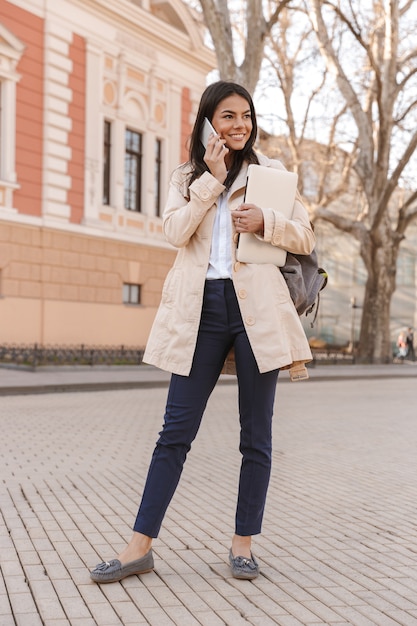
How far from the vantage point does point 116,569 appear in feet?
11.3

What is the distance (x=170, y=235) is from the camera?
11.7ft

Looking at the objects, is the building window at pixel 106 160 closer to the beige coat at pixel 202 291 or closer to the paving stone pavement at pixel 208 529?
the paving stone pavement at pixel 208 529

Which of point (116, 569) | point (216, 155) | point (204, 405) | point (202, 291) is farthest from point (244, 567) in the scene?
point (216, 155)

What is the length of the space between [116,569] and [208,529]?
3.60 ft

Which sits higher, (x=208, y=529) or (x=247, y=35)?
(x=247, y=35)

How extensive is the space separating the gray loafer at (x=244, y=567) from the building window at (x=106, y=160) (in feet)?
69.4

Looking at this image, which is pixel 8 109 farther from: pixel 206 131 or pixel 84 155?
pixel 206 131

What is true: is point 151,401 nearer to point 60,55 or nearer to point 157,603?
point 157,603

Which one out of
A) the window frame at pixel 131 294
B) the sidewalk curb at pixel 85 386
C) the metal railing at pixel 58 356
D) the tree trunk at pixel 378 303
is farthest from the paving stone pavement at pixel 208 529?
the tree trunk at pixel 378 303

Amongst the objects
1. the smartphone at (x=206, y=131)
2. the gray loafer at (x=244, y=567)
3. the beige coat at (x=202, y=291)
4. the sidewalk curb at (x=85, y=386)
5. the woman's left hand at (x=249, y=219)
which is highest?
the smartphone at (x=206, y=131)

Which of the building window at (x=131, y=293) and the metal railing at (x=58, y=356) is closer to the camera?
the metal railing at (x=58, y=356)

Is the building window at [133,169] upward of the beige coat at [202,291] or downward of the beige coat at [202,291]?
upward

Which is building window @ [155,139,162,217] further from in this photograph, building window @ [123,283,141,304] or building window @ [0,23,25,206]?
building window @ [0,23,25,206]

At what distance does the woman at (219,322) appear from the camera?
349cm
